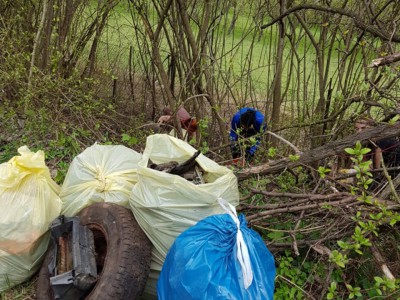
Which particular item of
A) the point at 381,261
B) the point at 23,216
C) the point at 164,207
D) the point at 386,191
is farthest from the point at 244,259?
the point at 23,216

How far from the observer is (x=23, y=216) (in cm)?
238

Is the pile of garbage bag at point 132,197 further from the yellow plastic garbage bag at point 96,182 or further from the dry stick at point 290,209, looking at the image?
the dry stick at point 290,209

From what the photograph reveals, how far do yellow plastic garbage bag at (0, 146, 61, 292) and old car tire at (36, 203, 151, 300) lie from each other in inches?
5.1

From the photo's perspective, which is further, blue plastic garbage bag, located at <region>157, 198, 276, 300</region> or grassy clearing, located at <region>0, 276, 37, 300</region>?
grassy clearing, located at <region>0, 276, 37, 300</region>

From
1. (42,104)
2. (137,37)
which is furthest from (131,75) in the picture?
(42,104)

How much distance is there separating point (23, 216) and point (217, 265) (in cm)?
122

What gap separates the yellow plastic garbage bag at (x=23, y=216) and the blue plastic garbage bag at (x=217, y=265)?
2.89 ft

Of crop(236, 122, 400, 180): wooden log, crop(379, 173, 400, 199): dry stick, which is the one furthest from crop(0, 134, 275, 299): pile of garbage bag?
crop(379, 173, 400, 199): dry stick

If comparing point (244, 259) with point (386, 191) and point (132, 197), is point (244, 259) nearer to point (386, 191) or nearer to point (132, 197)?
point (132, 197)

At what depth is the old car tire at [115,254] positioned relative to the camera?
204cm

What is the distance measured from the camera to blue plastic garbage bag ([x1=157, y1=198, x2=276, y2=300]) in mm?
1778

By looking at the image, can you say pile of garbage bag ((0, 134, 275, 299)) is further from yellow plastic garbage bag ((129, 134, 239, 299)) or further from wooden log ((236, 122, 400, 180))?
wooden log ((236, 122, 400, 180))

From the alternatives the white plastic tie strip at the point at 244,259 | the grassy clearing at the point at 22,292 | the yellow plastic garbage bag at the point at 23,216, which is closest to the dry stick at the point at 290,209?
the white plastic tie strip at the point at 244,259

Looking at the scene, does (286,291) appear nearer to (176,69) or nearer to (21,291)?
(21,291)
